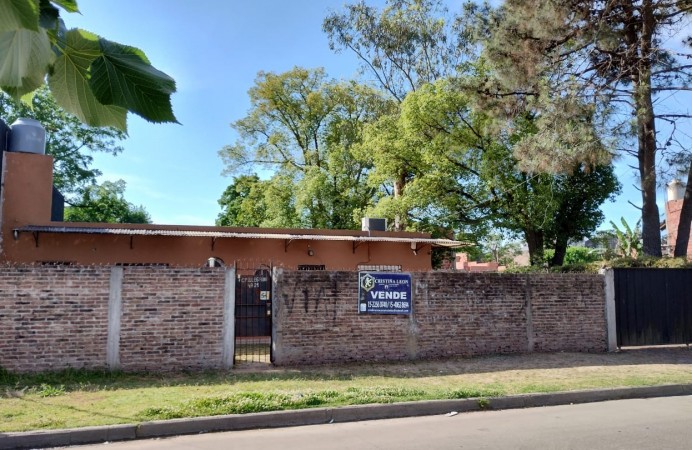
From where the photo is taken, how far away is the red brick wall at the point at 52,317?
9.70 m

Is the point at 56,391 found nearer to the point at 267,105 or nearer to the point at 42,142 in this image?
the point at 42,142

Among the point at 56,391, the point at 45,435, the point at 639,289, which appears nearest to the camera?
the point at 45,435

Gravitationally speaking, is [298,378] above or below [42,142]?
below

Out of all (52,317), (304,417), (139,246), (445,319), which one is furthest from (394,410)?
(139,246)

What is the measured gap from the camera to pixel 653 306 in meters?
14.1

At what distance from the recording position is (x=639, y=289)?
46.3 feet

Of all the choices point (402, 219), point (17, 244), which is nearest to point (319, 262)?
point (402, 219)

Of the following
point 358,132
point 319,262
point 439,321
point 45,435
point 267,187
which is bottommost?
point 45,435

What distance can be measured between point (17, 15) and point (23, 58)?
4.4 inches

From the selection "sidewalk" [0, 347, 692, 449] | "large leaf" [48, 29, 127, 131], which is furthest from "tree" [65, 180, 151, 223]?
"large leaf" [48, 29, 127, 131]

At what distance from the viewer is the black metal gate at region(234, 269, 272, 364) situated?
11.5m

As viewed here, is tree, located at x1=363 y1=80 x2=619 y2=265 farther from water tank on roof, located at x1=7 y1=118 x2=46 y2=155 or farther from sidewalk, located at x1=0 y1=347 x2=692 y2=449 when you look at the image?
water tank on roof, located at x1=7 y1=118 x2=46 y2=155

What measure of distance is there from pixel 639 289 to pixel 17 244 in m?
17.8

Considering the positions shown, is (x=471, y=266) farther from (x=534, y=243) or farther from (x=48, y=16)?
(x=48, y=16)
